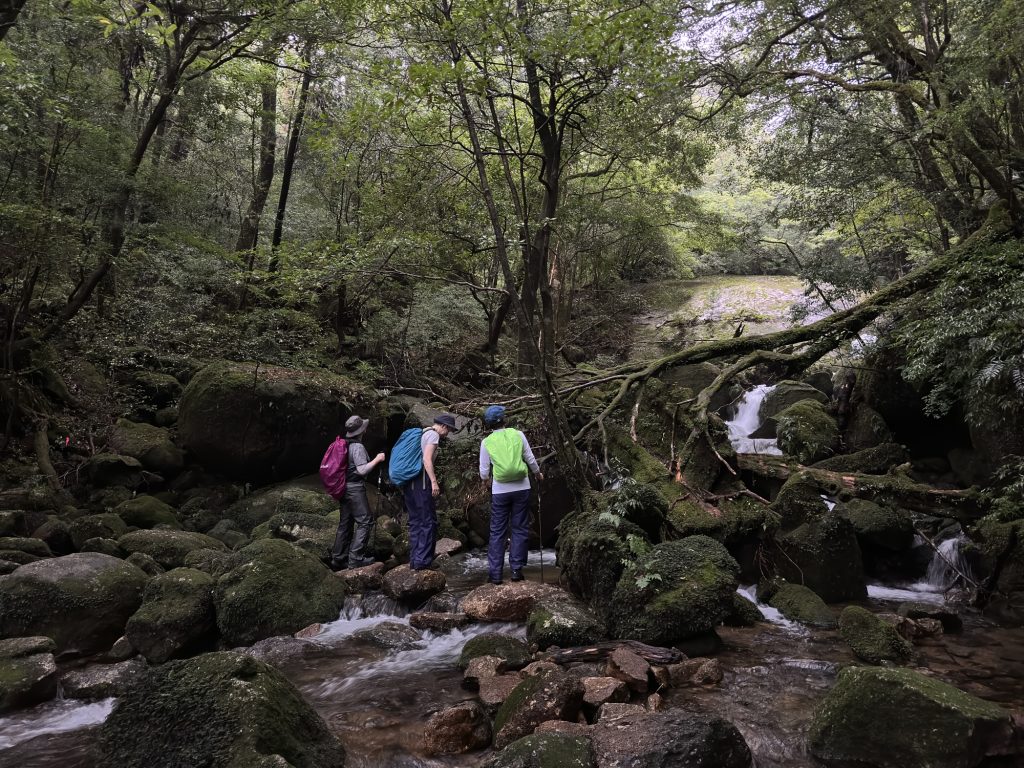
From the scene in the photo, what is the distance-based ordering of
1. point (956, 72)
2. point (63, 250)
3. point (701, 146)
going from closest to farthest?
point (956, 72), point (63, 250), point (701, 146)

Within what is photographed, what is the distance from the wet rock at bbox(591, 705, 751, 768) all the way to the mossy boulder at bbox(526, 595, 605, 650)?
1.67 m

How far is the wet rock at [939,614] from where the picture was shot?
6022 millimetres

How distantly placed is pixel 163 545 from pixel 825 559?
8.26 m

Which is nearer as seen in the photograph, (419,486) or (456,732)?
(456,732)

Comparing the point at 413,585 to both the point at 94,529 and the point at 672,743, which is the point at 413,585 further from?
the point at 94,529

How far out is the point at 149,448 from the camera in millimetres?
11273

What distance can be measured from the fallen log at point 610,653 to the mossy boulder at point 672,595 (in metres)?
0.21

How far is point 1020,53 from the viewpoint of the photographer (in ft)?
23.9

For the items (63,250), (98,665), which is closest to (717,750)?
(98,665)

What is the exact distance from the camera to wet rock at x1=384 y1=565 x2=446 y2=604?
697cm

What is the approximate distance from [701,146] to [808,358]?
6.50 metres

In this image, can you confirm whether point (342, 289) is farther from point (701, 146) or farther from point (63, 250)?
point (701, 146)

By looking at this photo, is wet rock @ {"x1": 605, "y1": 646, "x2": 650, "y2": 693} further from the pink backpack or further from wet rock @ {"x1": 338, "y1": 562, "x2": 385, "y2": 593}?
the pink backpack

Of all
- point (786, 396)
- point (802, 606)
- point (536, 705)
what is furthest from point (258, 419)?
point (786, 396)
